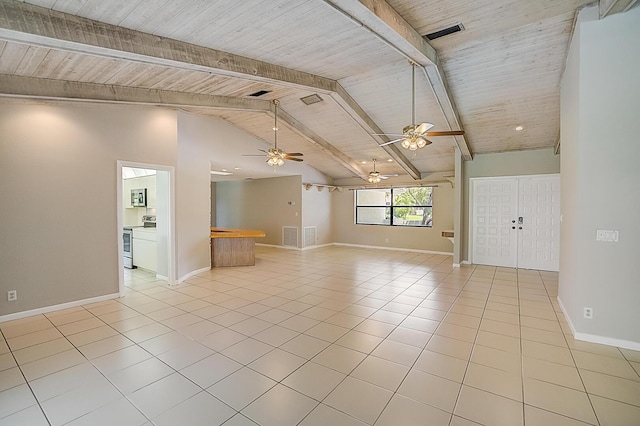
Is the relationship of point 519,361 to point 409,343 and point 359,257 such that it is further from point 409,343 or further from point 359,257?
point 359,257

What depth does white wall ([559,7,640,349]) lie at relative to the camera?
282 cm

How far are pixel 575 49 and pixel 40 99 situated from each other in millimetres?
6320

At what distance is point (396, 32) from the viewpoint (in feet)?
9.73

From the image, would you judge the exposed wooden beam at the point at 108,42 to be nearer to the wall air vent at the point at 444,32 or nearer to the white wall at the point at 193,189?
the wall air vent at the point at 444,32

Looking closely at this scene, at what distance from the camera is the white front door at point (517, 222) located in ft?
21.0

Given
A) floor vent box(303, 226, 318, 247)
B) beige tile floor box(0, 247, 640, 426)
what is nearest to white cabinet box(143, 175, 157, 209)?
beige tile floor box(0, 247, 640, 426)

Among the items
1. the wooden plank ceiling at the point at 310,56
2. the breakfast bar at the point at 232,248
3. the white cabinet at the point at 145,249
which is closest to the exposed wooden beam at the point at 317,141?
the wooden plank ceiling at the point at 310,56

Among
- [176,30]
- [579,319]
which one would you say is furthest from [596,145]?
[176,30]

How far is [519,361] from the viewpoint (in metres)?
2.64

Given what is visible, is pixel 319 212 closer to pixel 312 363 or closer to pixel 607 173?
pixel 312 363

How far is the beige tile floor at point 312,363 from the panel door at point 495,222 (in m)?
2.44

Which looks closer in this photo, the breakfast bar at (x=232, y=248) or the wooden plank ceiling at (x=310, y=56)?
the wooden plank ceiling at (x=310, y=56)

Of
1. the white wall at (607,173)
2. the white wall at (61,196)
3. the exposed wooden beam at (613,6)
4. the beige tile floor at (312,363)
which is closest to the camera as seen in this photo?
the beige tile floor at (312,363)

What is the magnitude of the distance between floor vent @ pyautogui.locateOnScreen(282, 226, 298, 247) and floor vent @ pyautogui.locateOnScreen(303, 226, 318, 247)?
302 millimetres
